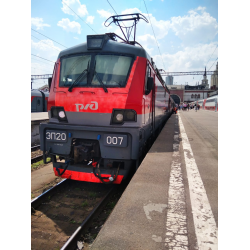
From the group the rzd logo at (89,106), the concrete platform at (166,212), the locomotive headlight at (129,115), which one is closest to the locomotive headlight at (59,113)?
the rzd logo at (89,106)

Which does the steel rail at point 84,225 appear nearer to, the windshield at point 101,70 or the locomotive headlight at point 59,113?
the locomotive headlight at point 59,113

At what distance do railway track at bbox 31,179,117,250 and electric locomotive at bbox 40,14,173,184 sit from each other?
0.47 m

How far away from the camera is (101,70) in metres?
4.31

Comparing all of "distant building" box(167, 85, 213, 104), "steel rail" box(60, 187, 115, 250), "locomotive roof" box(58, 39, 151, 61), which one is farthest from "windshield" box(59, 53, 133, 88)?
"distant building" box(167, 85, 213, 104)

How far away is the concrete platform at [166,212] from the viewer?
2006 mm

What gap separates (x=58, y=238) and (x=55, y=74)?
335 cm

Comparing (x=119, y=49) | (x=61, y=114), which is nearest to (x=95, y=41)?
(x=119, y=49)

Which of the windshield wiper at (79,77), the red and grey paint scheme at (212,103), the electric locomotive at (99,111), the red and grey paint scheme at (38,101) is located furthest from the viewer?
the red and grey paint scheme at (212,103)

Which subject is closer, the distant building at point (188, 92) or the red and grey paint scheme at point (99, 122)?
the red and grey paint scheme at point (99, 122)

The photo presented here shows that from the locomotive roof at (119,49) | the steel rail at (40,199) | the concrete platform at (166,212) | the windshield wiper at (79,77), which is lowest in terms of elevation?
the steel rail at (40,199)

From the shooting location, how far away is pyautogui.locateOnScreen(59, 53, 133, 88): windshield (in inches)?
166
